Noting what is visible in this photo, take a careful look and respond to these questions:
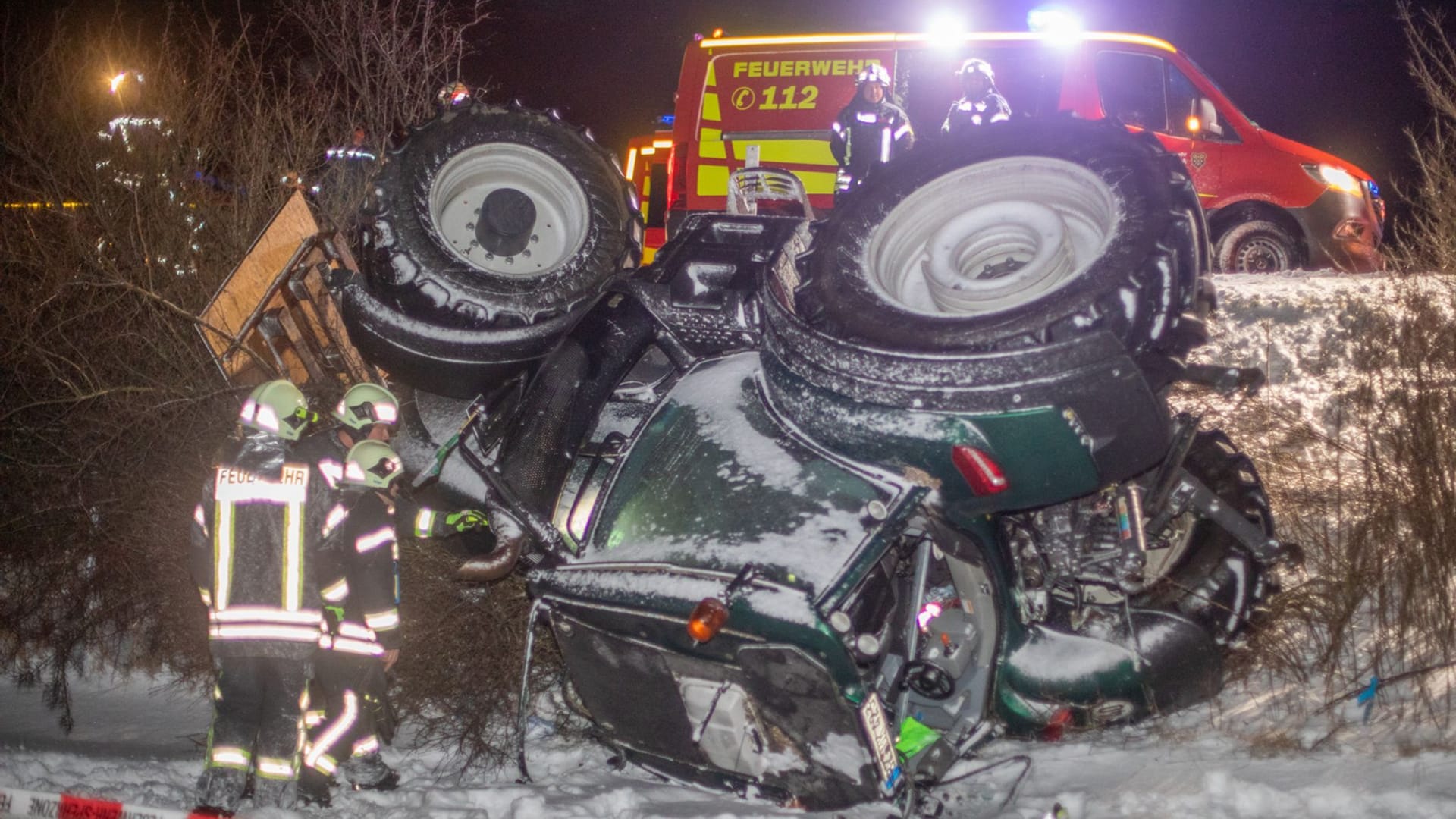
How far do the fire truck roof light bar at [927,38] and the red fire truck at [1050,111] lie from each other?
0.01 meters

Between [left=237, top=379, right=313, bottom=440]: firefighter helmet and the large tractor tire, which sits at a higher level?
the large tractor tire

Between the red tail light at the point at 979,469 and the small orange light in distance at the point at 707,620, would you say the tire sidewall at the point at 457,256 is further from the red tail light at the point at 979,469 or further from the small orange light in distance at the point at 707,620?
the red tail light at the point at 979,469

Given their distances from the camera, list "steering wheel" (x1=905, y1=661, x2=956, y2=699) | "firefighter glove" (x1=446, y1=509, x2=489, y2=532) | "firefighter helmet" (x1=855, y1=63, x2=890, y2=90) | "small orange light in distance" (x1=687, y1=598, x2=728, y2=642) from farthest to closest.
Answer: "firefighter helmet" (x1=855, y1=63, x2=890, y2=90)
"firefighter glove" (x1=446, y1=509, x2=489, y2=532)
"steering wheel" (x1=905, y1=661, x2=956, y2=699)
"small orange light in distance" (x1=687, y1=598, x2=728, y2=642)

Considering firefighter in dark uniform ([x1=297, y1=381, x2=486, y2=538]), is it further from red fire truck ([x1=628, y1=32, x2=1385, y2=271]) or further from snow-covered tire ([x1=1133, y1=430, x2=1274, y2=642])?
red fire truck ([x1=628, y1=32, x2=1385, y2=271])

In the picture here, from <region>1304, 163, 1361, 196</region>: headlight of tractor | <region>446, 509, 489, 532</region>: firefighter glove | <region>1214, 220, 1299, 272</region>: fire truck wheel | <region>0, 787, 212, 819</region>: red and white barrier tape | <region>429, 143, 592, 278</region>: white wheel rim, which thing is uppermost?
<region>1304, 163, 1361, 196</region>: headlight of tractor

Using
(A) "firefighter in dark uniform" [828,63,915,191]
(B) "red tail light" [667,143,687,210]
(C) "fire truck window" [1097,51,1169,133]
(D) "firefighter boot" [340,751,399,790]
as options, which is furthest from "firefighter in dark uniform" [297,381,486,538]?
(C) "fire truck window" [1097,51,1169,133]

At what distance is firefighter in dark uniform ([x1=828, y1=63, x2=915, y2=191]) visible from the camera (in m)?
7.34

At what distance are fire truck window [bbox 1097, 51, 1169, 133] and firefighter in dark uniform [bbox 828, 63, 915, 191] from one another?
1874 mm

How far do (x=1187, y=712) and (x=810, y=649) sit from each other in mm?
1535

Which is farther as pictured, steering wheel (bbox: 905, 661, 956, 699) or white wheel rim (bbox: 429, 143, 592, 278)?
white wheel rim (bbox: 429, 143, 592, 278)

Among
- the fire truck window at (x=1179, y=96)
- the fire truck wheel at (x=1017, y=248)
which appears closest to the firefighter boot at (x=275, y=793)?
the fire truck wheel at (x=1017, y=248)

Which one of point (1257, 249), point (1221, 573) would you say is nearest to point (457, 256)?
point (1221, 573)

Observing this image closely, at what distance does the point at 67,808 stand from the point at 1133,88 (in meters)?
7.85

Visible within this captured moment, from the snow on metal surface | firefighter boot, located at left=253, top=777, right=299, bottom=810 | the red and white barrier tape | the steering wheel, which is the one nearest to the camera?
the snow on metal surface
